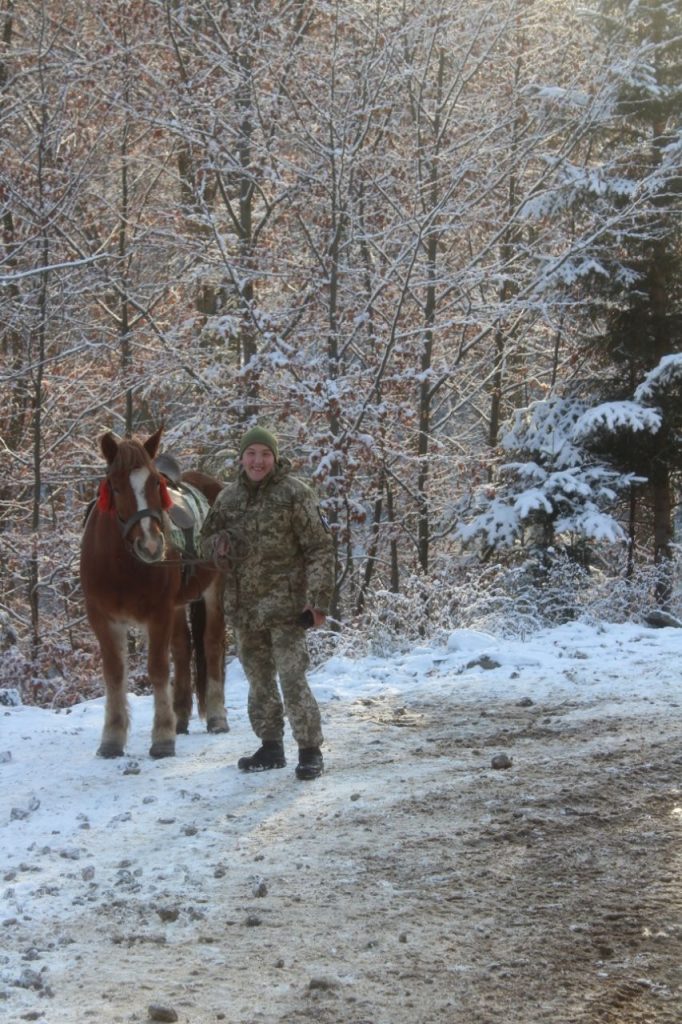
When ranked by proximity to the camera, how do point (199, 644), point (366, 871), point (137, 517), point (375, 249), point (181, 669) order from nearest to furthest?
point (366, 871) < point (137, 517) < point (181, 669) < point (199, 644) < point (375, 249)

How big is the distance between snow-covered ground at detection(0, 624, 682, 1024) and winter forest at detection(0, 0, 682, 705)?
19.2 ft

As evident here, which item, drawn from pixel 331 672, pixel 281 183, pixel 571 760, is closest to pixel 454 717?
pixel 571 760

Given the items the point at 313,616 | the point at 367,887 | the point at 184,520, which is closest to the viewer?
the point at 367,887

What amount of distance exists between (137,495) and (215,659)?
2038 millimetres

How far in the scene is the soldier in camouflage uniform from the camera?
21.0ft

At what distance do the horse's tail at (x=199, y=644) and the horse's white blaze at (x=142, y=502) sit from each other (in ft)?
5.61

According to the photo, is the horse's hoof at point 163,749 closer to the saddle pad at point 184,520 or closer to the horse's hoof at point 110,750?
the horse's hoof at point 110,750

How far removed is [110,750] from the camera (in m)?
6.98

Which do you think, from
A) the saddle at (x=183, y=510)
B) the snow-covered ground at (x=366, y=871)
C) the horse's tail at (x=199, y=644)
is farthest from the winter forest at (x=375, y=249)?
the snow-covered ground at (x=366, y=871)

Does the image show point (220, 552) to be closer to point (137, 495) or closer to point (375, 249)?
point (137, 495)

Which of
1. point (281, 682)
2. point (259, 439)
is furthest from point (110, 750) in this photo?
point (259, 439)

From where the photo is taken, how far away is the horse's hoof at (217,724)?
8016 millimetres

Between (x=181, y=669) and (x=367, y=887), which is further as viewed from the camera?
(x=181, y=669)

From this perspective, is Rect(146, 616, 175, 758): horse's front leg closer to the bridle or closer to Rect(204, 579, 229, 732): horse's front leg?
the bridle
